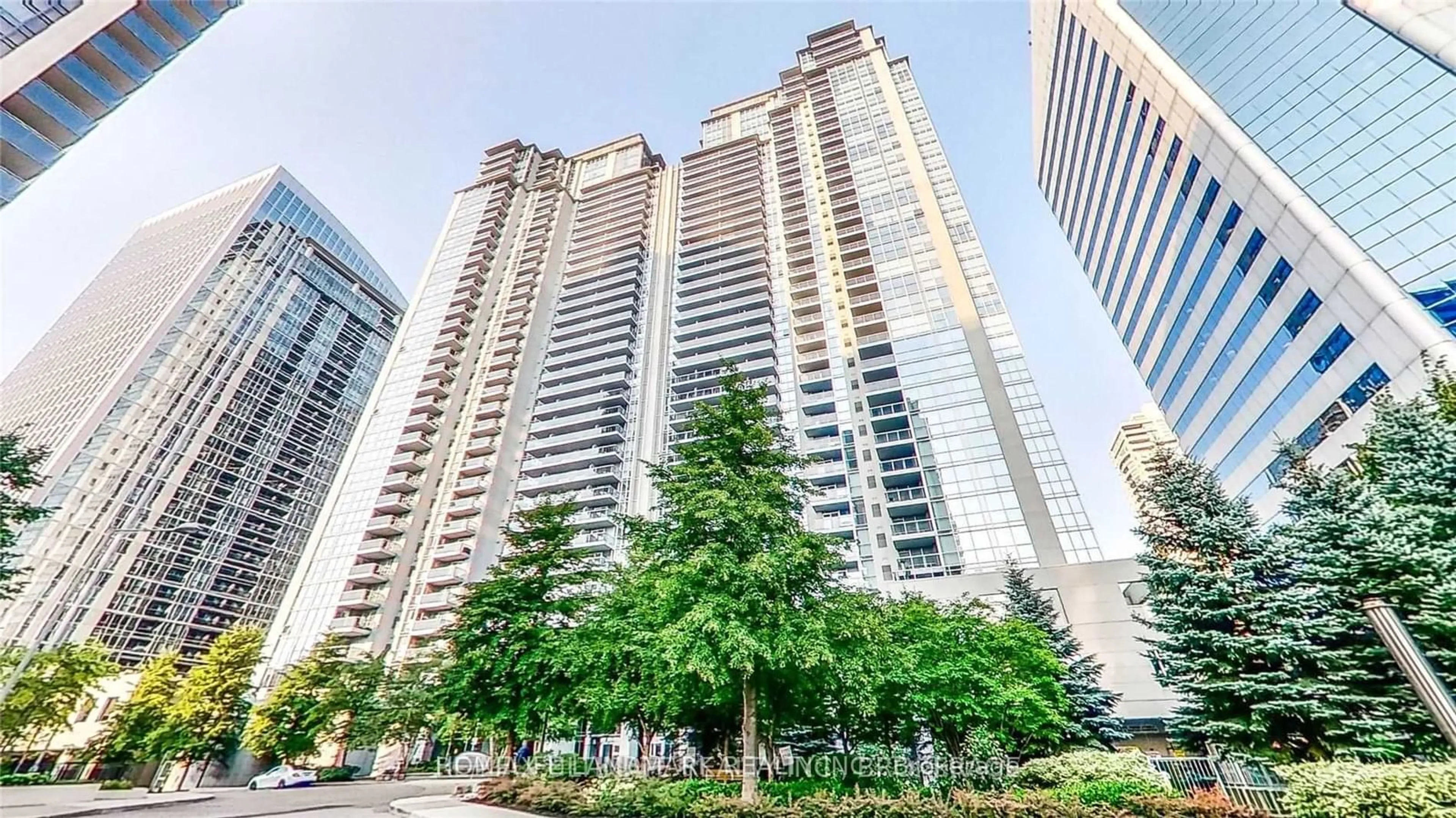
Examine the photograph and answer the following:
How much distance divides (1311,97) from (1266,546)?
21255 mm

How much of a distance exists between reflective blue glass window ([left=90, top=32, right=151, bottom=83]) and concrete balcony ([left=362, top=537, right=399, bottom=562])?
3777cm

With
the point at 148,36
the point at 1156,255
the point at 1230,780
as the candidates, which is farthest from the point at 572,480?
the point at 1156,255

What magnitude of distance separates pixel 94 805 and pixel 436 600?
97.9 ft

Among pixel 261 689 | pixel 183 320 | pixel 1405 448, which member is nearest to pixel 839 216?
pixel 1405 448

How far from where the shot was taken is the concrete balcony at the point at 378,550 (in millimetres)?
49281

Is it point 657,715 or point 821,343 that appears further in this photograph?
point 821,343

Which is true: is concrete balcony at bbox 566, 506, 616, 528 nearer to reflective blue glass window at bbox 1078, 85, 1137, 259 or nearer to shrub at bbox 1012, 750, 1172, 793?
shrub at bbox 1012, 750, 1172, 793

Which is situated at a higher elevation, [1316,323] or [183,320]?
[183,320]

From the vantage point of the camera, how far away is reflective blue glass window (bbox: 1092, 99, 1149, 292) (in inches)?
1328

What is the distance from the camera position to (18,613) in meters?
46.7

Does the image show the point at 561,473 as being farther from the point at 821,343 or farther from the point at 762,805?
the point at 762,805

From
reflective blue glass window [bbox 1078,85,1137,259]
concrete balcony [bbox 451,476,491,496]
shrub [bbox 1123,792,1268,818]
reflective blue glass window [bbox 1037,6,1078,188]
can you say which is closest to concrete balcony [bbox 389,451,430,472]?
concrete balcony [bbox 451,476,491,496]

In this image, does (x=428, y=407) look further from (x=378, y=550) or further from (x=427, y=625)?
(x=427, y=625)

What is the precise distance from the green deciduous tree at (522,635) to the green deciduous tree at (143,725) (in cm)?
2167
